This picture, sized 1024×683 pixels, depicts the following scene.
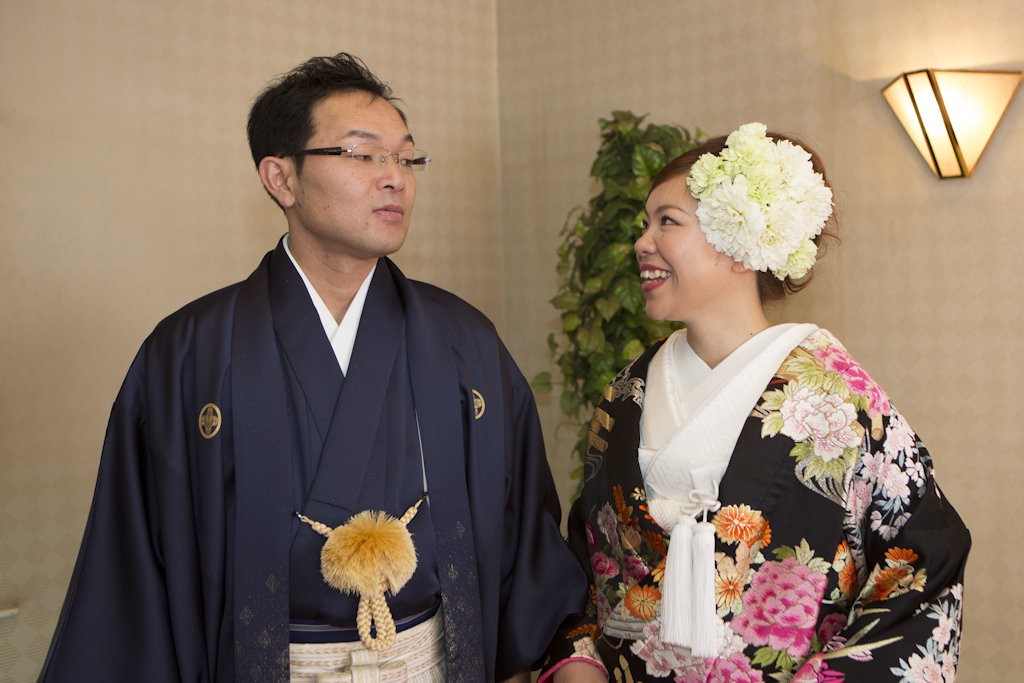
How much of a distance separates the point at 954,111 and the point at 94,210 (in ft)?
8.84

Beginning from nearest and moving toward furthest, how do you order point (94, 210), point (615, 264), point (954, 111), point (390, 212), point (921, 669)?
1. point (921, 669)
2. point (390, 212)
3. point (954, 111)
4. point (94, 210)
5. point (615, 264)

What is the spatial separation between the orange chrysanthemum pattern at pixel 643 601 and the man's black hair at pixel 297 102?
1.08m

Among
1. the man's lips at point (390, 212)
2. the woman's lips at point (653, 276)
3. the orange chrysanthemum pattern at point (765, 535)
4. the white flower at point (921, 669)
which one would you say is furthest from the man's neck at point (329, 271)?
the white flower at point (921, 669)

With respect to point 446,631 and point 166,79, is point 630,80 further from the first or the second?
point 446,631

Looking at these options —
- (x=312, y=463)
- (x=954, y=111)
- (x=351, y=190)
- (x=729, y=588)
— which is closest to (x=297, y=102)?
(x=351, y=190)

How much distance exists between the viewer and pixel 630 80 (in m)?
3.26

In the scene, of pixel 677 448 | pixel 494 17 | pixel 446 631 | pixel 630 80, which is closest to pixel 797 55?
pixel 630 80

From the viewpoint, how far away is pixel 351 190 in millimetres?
1542

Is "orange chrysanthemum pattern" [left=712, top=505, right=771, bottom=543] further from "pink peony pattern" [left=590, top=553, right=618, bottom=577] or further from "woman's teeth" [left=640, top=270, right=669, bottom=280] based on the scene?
"woman's teeth" [left=640, top=270, right=669, bottom=280]

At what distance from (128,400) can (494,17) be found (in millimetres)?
2965

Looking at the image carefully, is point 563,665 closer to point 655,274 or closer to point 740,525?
point 740,525

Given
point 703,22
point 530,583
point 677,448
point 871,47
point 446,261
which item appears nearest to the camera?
point 677,448

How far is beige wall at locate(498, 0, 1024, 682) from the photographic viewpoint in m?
2.32

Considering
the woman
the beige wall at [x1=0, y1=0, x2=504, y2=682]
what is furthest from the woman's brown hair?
the beige wall at [x1=0, y1=0, x2=504, y2=682]
